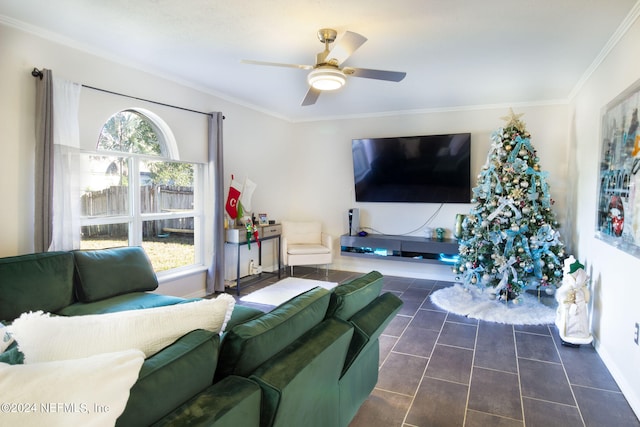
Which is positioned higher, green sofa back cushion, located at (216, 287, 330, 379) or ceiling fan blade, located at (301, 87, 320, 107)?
ceiling fan blade, located at (301, 87, 320, 107)

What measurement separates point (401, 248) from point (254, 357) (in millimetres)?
4249

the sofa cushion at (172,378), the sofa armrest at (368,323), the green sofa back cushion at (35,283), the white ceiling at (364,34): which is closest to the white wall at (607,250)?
the white ceiling at (364,34)

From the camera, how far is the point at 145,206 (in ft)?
13.2

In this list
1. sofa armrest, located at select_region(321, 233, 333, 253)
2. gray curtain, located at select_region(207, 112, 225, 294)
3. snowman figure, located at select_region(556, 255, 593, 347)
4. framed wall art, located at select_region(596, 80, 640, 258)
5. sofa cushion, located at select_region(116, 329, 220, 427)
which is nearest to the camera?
sofa cushion, located at select_region(116, 329, 220, 427)

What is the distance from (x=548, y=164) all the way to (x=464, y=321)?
8.49 ft

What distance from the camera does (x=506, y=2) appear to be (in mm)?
2416

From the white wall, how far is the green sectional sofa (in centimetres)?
162

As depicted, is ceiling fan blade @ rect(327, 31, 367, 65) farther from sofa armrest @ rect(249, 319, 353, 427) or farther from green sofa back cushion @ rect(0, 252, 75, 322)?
green sofa back cushion @ rect(0, 252, 75, 322)

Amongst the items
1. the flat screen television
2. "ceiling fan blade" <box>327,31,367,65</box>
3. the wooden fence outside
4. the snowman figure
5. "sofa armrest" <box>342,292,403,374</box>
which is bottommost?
the snowman figure

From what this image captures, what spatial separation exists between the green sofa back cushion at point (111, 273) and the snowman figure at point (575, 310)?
3.65 metres

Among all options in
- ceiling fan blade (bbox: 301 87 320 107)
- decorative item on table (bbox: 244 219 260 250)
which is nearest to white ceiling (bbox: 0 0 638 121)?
ceiling fan blade (bbox: 301 87 320 107)

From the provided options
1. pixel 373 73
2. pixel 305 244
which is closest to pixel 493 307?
pixel 305 244

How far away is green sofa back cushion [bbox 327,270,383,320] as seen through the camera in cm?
180

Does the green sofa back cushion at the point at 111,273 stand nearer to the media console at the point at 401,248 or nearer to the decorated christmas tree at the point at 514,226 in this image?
the media console at the point at 401,248
